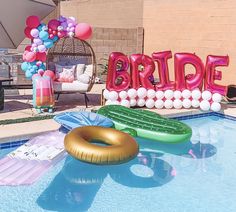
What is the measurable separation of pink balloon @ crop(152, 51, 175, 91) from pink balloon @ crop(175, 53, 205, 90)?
0.54ft

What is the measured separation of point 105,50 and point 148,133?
22.0ft

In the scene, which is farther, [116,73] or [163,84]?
[163,84]

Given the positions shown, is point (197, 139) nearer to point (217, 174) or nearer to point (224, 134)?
point (224, 134)

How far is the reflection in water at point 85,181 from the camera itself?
13.1ft

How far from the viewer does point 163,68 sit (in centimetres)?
759

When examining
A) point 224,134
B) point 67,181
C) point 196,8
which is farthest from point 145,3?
point 67,181

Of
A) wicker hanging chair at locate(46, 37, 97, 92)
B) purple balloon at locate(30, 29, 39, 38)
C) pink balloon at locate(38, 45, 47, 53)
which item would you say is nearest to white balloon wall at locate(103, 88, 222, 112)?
wicker hanging chair at locate(46, 37, 97, 92)

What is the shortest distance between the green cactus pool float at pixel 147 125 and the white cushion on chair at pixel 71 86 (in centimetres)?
119

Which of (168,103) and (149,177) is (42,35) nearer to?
(168,103)

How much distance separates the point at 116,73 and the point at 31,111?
1944 millimetres

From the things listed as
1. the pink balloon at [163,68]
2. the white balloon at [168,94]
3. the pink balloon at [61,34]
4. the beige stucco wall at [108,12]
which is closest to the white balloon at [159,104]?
the white balloon at [168,94]

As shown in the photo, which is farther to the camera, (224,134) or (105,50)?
(105,50)

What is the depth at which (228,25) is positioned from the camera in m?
10.1

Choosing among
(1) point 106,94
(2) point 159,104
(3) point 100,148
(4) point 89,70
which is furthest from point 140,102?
(3) point 100,148
